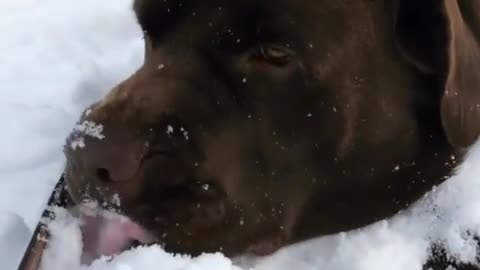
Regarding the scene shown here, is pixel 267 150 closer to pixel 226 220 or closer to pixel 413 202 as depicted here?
pixel 226 220

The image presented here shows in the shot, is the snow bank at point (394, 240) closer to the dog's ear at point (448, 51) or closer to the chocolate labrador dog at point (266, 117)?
the chocolate labrador dog at point (266, 117)

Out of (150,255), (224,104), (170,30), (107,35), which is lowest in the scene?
(150,255)

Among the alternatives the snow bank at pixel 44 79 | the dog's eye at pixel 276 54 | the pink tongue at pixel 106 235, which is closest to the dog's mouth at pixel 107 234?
the pink tongue at pixel 106 235

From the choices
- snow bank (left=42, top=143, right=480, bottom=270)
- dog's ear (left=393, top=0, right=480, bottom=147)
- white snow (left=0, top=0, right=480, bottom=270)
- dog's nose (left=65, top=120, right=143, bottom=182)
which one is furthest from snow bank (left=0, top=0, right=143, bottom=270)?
dog's ear (left=393, top=0, right=480, bottom=147)

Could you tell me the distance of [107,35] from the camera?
4.07 metres

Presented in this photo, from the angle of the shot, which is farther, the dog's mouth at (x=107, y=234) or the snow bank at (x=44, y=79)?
the snow bank at (x=44, y=79)

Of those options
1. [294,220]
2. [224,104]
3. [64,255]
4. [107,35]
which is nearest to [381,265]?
[294,220]

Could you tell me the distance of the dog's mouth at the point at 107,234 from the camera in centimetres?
237

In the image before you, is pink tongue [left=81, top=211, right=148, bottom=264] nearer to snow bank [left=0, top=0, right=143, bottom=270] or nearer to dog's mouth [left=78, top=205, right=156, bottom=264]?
dog's mouth [left=78, top=205, right=156, bottom=264]

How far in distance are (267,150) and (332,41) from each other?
256 millimetres

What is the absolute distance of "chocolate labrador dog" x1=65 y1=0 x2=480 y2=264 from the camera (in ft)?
7.73

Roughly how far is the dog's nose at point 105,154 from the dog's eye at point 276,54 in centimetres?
32

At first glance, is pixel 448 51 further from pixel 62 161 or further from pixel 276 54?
pixel 62 161

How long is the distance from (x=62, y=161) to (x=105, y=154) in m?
1.07
